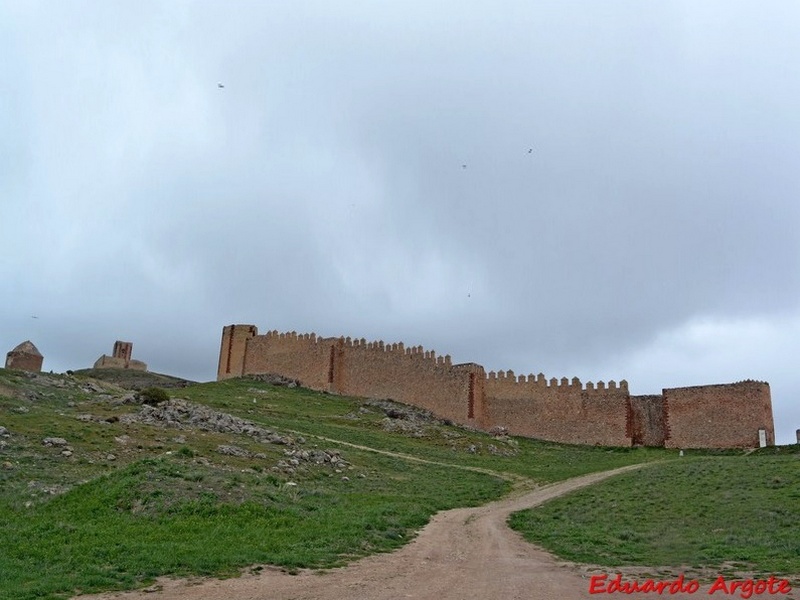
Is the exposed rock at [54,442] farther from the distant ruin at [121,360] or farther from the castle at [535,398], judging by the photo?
the distant ruin at [121,360]

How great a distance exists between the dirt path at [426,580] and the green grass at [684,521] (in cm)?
125

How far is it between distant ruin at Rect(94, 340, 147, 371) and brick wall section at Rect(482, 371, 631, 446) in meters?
44.1

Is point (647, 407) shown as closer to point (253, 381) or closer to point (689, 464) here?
point (689, 464)

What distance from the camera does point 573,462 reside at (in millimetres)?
35969

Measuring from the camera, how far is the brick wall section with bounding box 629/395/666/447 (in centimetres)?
4512

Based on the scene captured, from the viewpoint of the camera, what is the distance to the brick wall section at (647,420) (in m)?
45.1

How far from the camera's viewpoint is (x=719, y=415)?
1686 inches

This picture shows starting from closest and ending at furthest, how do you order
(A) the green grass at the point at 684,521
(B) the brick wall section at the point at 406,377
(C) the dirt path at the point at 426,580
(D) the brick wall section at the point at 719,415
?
(C) the dirt path at the point at 426,580 → (A) the green grass at the point at 684,521 → (D) the brick wall section at the point at 719,415 → (B) the brick wall section at the point at 406,377

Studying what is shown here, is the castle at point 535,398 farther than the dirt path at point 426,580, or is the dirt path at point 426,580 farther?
the castle at point 535,398

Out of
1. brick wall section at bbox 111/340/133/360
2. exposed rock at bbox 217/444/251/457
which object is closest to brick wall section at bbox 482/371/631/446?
exposed rock at bbox 217/444/251/457

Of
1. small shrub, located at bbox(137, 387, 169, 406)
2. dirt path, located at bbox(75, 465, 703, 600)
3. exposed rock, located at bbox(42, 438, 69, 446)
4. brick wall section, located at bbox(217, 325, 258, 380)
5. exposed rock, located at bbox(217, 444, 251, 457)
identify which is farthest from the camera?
brick wall section, located at bbox(217, 325, 258, 380)

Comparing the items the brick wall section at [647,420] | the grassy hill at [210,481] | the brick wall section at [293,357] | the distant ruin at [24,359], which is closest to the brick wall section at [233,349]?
the brick wall section at [293,357]

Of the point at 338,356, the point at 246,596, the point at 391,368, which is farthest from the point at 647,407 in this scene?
the point at 246,596

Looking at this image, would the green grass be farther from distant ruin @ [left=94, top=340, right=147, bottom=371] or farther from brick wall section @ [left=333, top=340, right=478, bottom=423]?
distant ruin @ [left=94, top=340, right=147, bottom=371]
